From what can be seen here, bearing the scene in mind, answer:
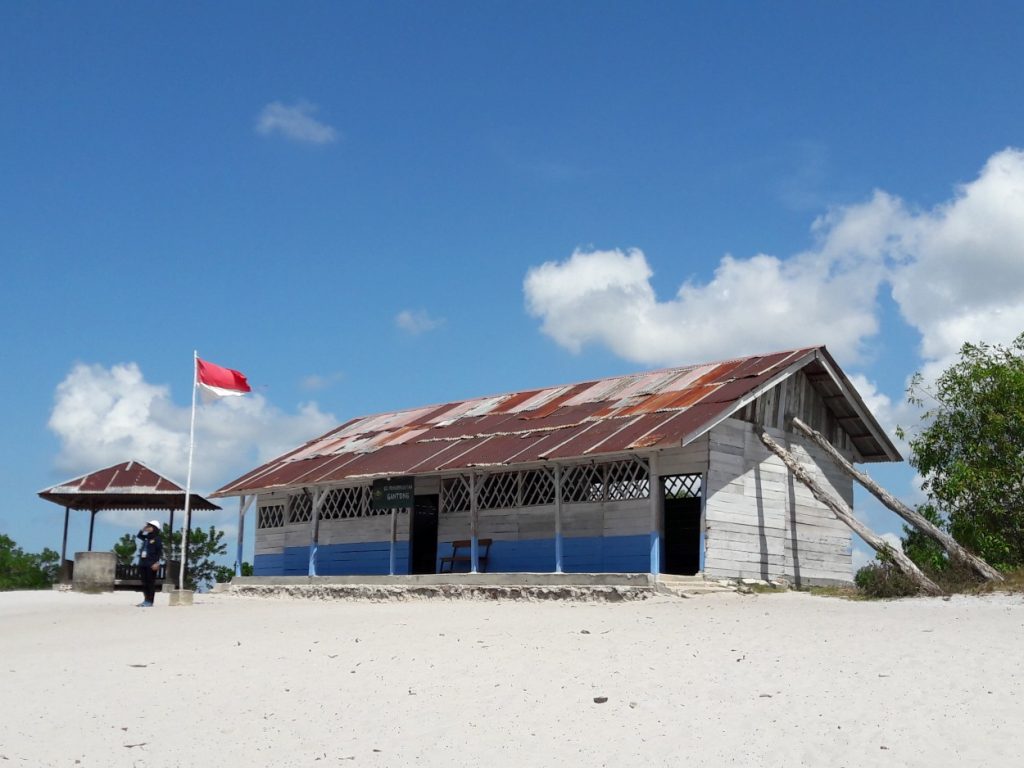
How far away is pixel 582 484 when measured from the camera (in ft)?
64.4

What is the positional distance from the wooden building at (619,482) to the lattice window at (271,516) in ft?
3.96

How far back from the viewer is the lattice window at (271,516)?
2609 cm

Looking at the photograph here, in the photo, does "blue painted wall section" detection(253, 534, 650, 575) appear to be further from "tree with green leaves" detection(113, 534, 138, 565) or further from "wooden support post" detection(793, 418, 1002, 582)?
"tree with green leaves" detection(113, 534, 138, 565)

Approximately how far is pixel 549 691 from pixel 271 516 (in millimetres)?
17859

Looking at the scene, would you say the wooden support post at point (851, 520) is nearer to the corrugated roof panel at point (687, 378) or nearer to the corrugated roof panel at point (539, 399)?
the corrugated roof panel at point (687, 378)

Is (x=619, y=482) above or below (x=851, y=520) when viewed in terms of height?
above

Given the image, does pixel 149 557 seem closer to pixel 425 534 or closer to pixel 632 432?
pixel 425 534

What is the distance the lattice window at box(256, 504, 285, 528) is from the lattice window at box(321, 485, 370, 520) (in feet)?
5.52

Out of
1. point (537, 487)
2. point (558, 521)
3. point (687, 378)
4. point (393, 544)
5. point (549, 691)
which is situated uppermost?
point (687, 378)

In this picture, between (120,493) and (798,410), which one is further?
(120,493)

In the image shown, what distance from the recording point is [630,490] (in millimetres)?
18953

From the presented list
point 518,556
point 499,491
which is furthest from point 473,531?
point 499,491

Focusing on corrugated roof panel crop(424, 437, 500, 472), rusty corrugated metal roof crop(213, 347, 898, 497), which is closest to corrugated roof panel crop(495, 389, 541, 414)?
rusty corrugated metal roof crop(213, 347, 898, 497)

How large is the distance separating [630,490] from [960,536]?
7129mm
